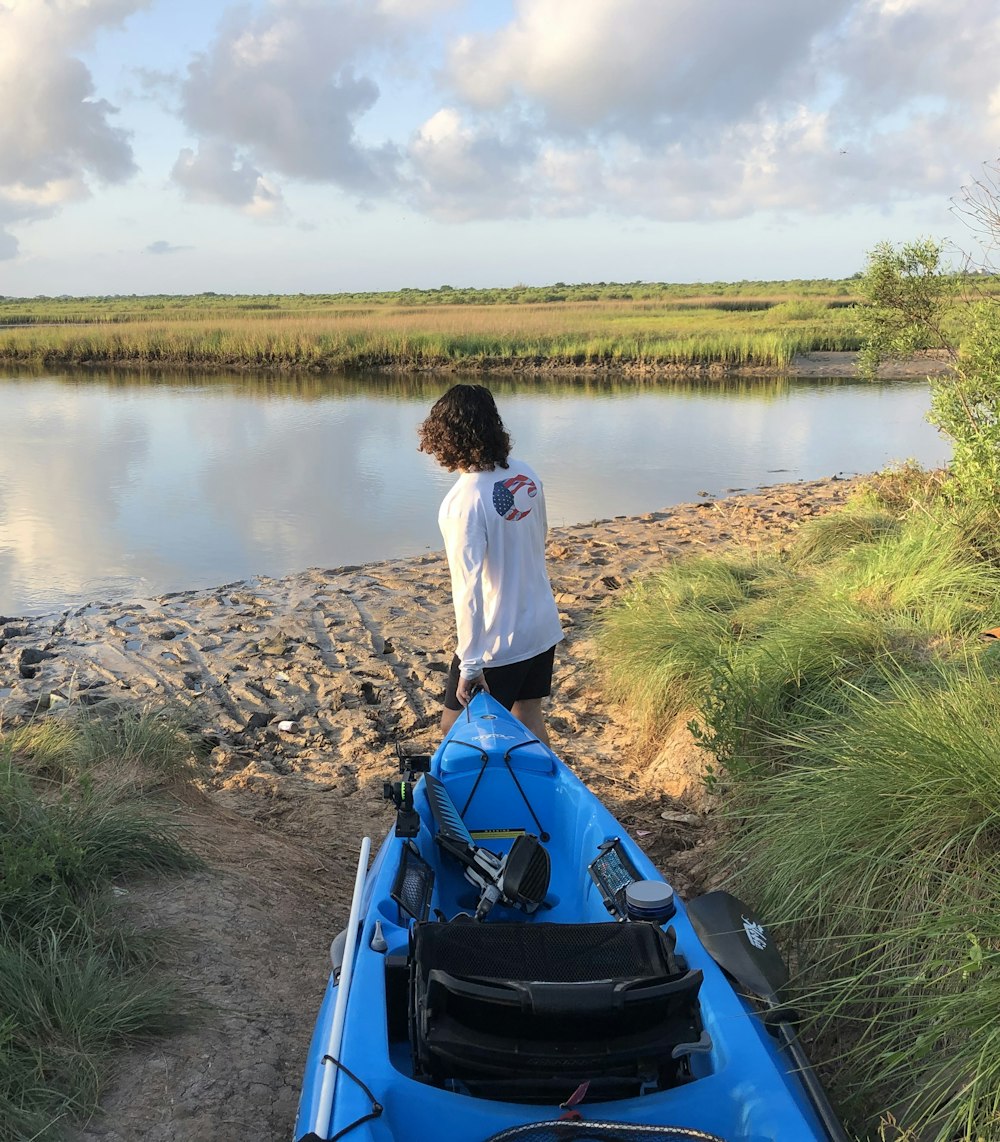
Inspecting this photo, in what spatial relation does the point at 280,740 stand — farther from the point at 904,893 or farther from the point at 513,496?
the point at 904,893

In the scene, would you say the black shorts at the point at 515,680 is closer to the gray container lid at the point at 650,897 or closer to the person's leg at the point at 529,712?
the person's leg at the point at 529,712

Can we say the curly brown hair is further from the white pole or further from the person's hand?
the white pole

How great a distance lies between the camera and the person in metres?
4.09

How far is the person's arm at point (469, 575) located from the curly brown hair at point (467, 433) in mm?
212

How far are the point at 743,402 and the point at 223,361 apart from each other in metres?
19.7

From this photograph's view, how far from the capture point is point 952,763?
3154 mm

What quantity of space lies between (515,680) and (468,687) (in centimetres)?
22

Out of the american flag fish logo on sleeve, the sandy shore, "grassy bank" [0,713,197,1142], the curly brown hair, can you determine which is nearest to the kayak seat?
the sandy shore

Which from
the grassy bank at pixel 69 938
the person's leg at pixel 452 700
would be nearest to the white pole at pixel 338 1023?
the grassy bank at pixel 69 938

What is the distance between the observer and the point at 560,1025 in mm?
2324

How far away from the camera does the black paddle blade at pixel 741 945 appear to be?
9.45 ft

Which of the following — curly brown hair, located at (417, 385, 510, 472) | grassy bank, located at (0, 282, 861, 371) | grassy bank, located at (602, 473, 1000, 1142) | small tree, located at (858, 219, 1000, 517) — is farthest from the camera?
grassy bank, located at (0, 282, 861, 371)

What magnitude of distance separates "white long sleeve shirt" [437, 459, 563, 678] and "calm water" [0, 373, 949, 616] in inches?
260

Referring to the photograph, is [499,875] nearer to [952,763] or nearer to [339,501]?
[952,763]
